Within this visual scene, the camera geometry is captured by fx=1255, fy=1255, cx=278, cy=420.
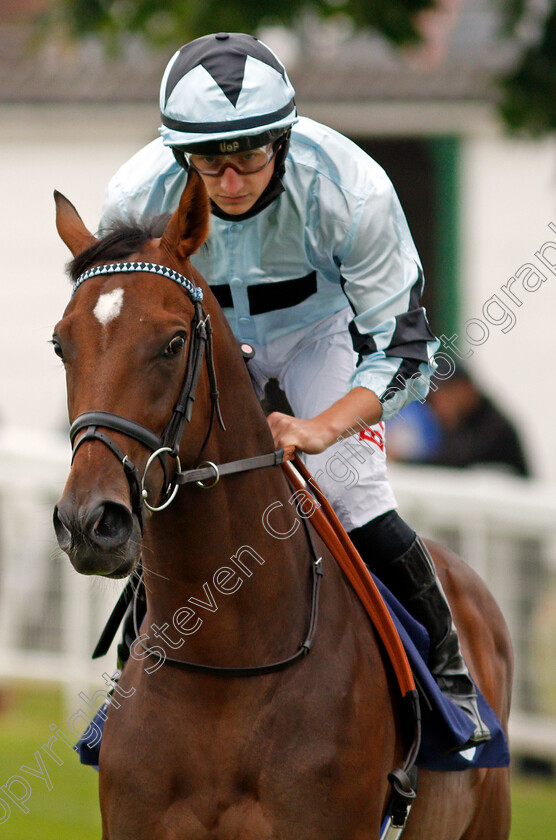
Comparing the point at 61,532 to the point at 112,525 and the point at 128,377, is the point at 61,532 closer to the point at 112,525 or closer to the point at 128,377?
the point at 112,525

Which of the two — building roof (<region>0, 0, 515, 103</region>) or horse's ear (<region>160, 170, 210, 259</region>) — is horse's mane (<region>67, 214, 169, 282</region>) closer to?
horse's ear (<region>160, 170, 210, 259</region>)

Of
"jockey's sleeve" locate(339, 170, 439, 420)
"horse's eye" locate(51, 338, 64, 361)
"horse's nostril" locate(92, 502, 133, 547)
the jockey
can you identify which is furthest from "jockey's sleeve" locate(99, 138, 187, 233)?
"horse's nostril" locate(92, 502, 133, 547)

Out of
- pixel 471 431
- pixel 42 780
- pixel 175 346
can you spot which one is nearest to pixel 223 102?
pixel 175 346

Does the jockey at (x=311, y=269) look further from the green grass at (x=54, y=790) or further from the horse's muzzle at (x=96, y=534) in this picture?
the green grass at (x=54, y=790)

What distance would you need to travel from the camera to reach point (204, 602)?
133 inches

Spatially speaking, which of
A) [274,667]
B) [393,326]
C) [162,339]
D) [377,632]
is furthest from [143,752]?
[393,326]

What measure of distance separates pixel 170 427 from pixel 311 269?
1094 mm

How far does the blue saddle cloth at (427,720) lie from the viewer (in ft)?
12.9

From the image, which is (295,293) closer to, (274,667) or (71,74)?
(274,667)

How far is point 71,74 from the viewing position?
14492 millimetres

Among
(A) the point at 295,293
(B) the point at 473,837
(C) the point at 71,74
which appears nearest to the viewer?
(A) the point at 295,293

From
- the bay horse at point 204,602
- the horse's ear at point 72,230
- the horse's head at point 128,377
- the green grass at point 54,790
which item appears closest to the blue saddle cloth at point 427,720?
the bay horse at point 204,602

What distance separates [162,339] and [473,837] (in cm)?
270

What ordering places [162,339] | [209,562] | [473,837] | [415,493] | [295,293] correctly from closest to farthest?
1. [162,339]
2. [209,562]
3. [295,293]
4. [473,837]
5. [415,493]
